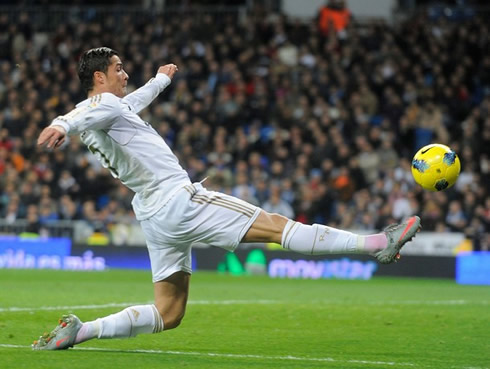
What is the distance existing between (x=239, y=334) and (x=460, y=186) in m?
12.4

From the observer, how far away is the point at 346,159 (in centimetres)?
2167

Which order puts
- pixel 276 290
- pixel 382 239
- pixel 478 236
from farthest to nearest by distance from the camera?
1. pixel 478 236
2. pixel 276 290
3. pixel 382 239

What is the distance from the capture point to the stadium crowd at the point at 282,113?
21.0 metres

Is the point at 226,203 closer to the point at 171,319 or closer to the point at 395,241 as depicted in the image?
the point at 171,319

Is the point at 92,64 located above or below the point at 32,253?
above

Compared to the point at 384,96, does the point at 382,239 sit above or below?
below

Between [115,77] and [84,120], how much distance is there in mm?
797

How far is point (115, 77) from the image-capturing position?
7574 millimetres

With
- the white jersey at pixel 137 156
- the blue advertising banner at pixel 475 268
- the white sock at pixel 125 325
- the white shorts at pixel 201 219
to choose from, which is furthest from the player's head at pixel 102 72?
the blue advertising banner at pixel 475 268

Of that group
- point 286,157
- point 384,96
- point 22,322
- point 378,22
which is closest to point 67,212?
point 286,157

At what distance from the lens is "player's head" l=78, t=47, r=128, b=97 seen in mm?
7551

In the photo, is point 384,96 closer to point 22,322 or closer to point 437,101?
point 437,101

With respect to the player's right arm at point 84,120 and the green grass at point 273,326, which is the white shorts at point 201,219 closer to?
the player's right arm at point 84,120

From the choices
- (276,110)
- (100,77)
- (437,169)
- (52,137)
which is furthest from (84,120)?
(276,110)
